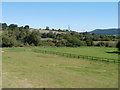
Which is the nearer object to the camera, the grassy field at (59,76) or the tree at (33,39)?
the grassy field at (59,76)

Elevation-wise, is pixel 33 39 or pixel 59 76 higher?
pixel 33 39

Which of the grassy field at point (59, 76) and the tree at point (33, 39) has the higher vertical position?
the tree at point (33, 39)

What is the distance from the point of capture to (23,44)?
73.6m

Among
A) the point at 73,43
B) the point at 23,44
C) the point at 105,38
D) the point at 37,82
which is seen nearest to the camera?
the point at 37,82

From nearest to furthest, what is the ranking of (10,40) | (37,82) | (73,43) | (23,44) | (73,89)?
(73,89)
(37,82)
(10,40)
(23,44)
(73,43)

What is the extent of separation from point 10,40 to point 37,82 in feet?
187

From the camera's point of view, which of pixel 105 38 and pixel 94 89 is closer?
pixel 94 89

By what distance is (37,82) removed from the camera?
14023mm

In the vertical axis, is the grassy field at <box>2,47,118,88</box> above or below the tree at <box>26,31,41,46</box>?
below

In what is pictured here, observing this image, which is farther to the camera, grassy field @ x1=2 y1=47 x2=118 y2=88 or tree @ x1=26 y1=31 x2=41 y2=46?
tree @ x1=26 y1=31 x2=41 y2=46

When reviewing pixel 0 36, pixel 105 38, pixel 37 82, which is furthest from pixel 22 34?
pixel 37 82

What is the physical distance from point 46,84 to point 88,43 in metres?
71.2

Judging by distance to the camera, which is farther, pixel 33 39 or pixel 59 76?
pixel 33 39

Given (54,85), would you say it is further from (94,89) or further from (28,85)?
(94,89)
